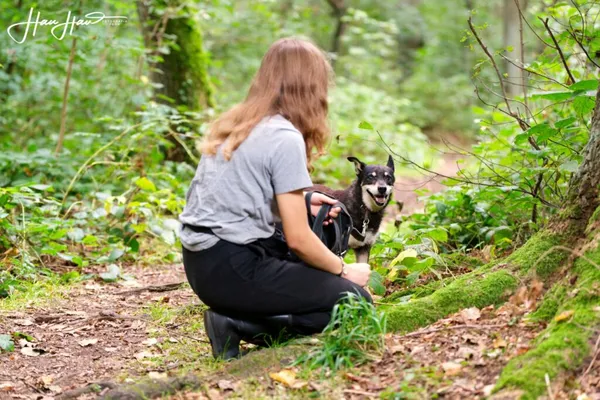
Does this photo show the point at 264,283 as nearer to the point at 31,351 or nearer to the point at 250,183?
the point at 250,183

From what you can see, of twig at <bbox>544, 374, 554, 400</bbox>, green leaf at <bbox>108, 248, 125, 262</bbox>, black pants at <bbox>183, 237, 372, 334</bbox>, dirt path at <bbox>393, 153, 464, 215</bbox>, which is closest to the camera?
twig at <bbox>544, 374, 554, 400</bbox>

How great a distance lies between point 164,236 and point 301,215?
12.8 ft

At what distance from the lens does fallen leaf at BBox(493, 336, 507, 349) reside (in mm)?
3033

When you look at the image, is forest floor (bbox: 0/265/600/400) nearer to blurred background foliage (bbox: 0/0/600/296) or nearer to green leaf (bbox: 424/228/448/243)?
blurred background foliage (bbox: 0/0/600/296)

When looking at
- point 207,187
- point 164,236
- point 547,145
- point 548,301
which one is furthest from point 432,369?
point 164,236

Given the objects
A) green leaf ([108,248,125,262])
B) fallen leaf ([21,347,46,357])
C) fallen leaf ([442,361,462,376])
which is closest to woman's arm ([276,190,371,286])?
fallen leaf ([442,361,462,376])

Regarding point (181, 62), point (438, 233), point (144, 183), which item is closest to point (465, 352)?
point (438, 233)

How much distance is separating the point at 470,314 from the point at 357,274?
62 cm

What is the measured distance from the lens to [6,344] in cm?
405

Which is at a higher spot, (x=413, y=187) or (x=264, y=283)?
(x=264, y=283)

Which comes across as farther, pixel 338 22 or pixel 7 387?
pixel 338 22

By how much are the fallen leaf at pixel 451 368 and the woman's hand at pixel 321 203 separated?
1.12 m

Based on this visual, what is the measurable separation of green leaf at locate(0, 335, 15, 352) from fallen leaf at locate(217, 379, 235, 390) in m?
1.57

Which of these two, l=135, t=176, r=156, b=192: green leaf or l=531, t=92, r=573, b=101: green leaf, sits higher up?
l=531, t=92, r=573, b=101: green leaf
